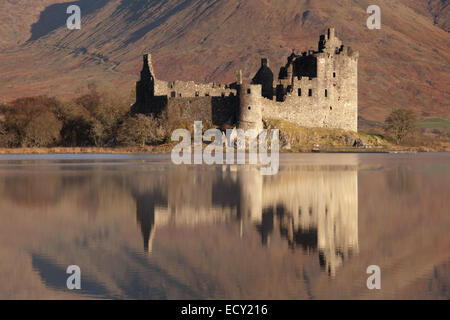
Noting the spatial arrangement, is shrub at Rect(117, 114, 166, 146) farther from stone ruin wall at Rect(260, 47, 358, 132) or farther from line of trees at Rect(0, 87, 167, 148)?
stone ruin wall at Rect(260, 47, 358, 132)

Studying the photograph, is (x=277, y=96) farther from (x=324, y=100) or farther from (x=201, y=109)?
(x=201, y=109)

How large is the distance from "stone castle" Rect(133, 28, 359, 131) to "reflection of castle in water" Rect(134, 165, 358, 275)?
22.8 metres

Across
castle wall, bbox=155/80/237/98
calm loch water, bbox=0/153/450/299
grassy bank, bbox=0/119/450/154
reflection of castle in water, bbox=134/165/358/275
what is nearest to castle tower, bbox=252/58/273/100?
grassy bank, bbox=0/119/450/154

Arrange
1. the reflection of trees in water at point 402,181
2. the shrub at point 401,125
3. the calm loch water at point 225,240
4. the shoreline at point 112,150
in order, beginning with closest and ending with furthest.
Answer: the calm loch water at point 225,240 < the reflection of trees in water at point 402,181 < the shoreline at point 112,150 < the shrub at point 401,125

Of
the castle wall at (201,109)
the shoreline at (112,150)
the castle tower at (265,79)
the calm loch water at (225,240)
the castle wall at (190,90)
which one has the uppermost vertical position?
the castle tower at (265,79)

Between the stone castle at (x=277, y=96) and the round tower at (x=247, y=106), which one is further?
the stone castle at (x=277, y=96)

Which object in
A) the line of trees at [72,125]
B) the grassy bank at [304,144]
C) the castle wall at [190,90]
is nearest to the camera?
the castle wall at [190,90]

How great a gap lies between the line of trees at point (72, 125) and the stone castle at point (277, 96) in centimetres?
306

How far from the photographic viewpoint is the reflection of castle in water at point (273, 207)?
1487cm

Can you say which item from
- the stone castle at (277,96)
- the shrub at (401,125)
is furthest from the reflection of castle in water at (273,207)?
the shrub at (401,125)

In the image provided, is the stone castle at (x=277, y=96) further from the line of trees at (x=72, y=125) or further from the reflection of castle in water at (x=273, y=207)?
the reflection of castle in water at (x=273, y=207)

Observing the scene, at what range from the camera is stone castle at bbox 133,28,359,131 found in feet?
177

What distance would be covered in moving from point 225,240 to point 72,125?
4958cm
